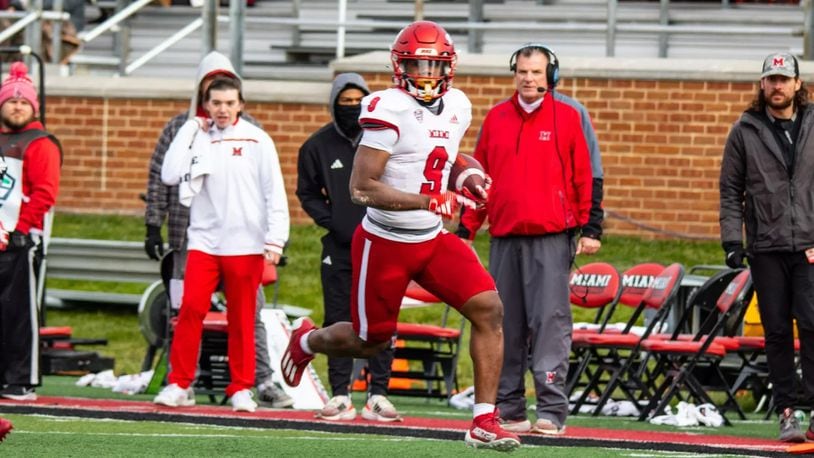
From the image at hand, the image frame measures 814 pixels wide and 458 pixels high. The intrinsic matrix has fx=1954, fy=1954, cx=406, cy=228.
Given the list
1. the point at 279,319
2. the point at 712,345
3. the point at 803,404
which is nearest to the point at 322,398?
the point at 279,319

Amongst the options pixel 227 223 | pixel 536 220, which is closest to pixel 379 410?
pixel 227 223

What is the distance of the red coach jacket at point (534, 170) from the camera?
1134 cm

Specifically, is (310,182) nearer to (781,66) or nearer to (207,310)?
(207,310)

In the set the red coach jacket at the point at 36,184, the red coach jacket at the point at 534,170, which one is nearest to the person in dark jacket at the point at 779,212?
the red coach jacket at the point at 534,170

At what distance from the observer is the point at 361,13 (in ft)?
73.7

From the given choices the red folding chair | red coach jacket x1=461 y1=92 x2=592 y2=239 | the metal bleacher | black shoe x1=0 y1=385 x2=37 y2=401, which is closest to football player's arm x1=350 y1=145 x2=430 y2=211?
red coach jacket x1=461 y1=92 x2=592 y2=239

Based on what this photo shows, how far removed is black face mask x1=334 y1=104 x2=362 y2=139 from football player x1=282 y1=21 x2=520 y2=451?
2.94m

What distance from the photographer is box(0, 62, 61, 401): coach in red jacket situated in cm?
1280

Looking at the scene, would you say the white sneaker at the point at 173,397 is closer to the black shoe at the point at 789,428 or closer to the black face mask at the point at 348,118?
the black face mask at the point at 348,118

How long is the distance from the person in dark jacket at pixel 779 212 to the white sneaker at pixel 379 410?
7.45ft

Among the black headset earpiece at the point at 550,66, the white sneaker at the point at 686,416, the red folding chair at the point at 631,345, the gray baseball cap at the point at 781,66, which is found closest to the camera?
the black headset earpiece at the point at 550,66

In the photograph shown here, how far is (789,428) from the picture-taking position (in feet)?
37.3

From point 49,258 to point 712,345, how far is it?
7571mm

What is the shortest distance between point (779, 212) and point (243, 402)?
3545 millimetres
